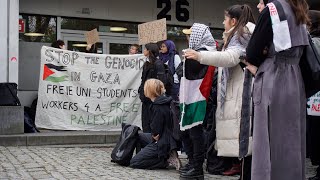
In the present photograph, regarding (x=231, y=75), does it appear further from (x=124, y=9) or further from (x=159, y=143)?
(x=124, y=9)

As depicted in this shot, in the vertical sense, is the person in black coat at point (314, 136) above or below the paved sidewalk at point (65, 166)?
above

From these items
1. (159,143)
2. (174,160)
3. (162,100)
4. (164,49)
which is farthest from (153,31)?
(174,160)

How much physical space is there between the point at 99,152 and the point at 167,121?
7.06 ft

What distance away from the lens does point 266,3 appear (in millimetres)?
3773

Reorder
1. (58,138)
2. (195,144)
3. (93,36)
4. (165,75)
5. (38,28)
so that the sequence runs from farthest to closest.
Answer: (38,28) < (93,36) < (58,138) < (165,75) < (195,144)

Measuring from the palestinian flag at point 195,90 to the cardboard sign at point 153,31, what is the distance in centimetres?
406

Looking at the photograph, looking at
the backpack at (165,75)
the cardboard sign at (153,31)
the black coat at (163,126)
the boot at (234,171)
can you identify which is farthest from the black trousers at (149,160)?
the cardboard sign at (153,31)

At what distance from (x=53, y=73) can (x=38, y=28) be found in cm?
300

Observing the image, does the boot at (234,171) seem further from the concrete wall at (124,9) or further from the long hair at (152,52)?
the concrete wall at (124,9)

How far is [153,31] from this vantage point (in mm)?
9727

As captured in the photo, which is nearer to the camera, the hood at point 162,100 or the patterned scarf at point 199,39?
the patterned scarf at point 199,39

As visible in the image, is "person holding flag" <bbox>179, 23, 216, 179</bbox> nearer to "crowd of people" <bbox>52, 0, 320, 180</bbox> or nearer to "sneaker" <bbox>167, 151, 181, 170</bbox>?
"crowd of people" <bbox>52, 0, 320, 180</bbox>

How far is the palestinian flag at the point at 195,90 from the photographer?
5.37 meters

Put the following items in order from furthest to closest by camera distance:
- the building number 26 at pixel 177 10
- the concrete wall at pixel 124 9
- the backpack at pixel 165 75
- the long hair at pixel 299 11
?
1. the building number 26 at pixel 177 10
2. the concrete wall at pixel 124 9
3. the backpack at pixel 165 75
4. the long hair at pixel 299 11
